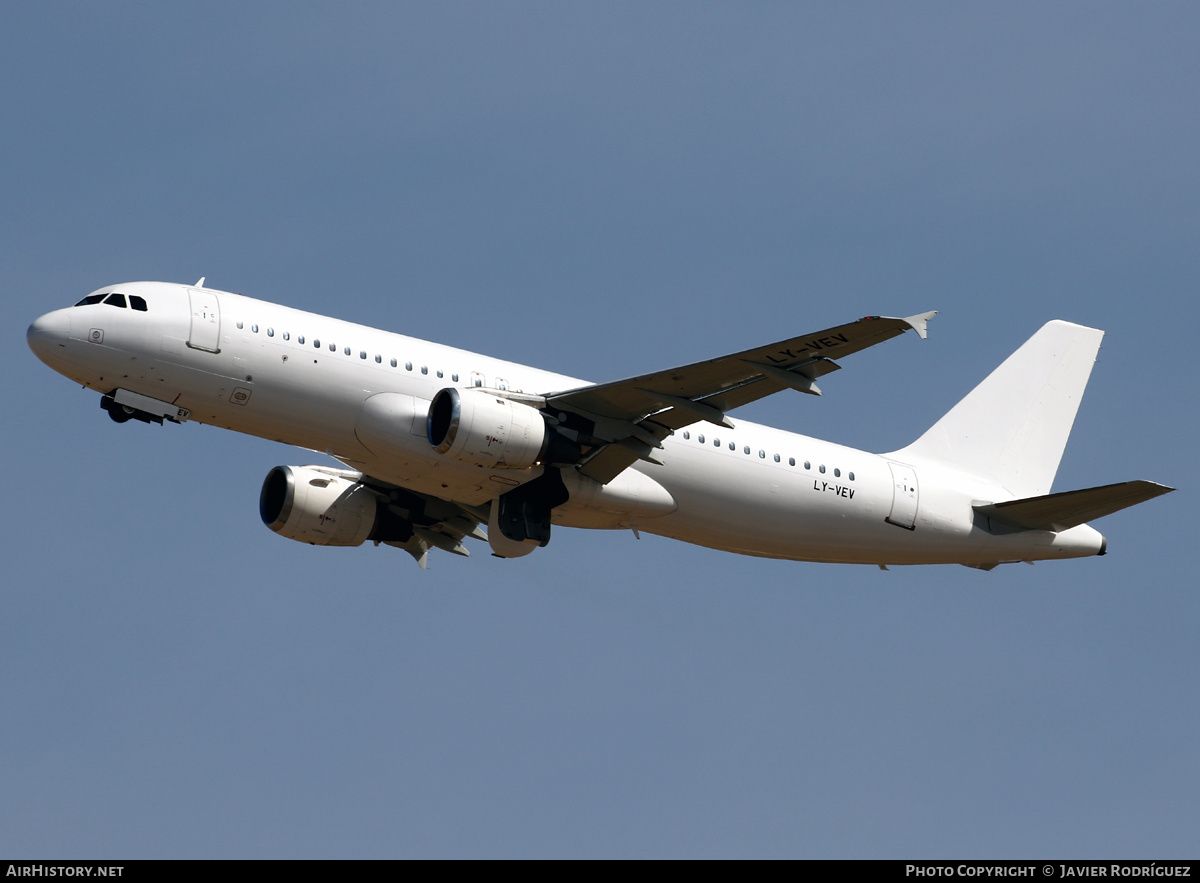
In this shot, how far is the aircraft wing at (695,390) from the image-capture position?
110 ft

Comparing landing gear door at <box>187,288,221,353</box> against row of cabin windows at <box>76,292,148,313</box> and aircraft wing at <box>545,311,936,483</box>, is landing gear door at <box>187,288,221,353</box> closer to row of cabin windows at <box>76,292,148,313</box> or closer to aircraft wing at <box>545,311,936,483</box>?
row of cabin windows at <box>76,292,148,313</box>

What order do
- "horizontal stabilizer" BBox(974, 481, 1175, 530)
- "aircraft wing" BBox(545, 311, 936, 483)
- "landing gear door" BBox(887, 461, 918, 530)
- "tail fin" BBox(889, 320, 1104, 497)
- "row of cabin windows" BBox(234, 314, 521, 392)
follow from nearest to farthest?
1. "aircraft wing" BBox(545, 311, 936, 483)
2. "row of cabin windows" BBox(234, 314, 521, 392)
3. "horizontal stabilizer" BBox(974, 481, 1175, 530)
4. "landing gear door" BBox(887, 461, 918, 530)
5. "tail fin" BBox(889, 320, 1104, 497)

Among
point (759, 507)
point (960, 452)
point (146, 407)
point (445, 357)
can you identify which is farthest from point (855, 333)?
point (146, 407)

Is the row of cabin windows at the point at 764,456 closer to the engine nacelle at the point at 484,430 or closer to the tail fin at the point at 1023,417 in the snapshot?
the tail fin at the point at 1023,417

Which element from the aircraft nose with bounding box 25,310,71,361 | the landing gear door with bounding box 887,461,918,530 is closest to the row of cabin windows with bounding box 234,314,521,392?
the aircraft nose with bounding box 25,310,71,361

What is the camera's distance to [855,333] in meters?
33.2

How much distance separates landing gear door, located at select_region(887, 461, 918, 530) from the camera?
4212cm

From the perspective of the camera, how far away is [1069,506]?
41.9 meters

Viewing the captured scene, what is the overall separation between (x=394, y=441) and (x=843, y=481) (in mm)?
12865

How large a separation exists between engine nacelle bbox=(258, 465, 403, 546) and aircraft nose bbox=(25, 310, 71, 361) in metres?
8.90

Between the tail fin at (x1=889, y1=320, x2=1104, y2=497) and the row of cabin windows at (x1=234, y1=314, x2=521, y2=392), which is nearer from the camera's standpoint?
the row of cabin windows at (x1=234, y1=314, x2=521, y2=392)

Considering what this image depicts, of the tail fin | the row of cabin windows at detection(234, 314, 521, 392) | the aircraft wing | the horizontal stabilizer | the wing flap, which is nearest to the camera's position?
the wing flap

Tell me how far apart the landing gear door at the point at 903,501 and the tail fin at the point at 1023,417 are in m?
1.85

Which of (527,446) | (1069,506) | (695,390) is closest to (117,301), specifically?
(527,446)
